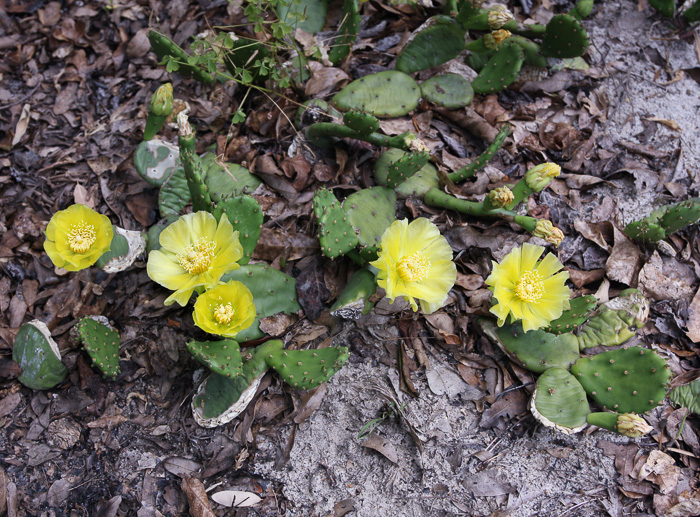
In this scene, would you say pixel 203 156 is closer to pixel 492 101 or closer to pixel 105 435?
pixel 105 435

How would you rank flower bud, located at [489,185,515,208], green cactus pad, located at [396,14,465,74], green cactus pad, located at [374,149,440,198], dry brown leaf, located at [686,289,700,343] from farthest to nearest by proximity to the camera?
green cactus pad, located at [396,14,465,74] < green cactus pad, located at [374,149,440,198] < dry brown leaf, located at [686,289,700,343] < flower bud, located at [489,185,515,208]

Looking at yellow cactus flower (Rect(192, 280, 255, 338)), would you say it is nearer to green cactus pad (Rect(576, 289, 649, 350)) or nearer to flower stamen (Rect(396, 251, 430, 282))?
flower stamen (Rect(396, 251, 430, 282))

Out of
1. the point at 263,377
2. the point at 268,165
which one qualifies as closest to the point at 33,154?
the point at 268,165

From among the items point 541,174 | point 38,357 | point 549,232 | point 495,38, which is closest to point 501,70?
point 495,38

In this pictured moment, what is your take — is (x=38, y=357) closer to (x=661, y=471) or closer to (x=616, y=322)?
(x=616, y=322)

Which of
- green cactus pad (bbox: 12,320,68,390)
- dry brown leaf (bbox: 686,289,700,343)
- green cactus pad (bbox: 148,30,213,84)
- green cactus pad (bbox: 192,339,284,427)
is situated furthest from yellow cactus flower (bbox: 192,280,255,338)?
dry brown leaf (bbox: 686,289,700,343)
